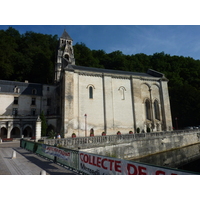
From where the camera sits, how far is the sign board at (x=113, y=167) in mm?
4580

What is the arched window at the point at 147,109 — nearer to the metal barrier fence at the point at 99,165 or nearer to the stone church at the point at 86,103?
the stone church at the point at 86,103

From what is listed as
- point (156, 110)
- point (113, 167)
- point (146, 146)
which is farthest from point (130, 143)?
point (156, 110)

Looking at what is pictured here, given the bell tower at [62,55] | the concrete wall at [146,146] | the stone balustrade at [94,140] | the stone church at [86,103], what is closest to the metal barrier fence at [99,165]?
the stone balustrade at [94,140]

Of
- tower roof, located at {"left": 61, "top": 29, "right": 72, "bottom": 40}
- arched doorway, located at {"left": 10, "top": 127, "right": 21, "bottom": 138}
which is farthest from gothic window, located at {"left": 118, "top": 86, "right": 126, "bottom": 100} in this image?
arched doorway, located at {"left": 10, "top": 127, "right": 21, "bottom": 138}

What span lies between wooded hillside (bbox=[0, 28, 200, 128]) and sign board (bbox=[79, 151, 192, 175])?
41.8m

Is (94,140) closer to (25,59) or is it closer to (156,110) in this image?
(156,110)

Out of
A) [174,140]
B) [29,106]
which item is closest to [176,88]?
[174,140]

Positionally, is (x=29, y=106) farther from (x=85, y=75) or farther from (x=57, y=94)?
(x=85, y=75)

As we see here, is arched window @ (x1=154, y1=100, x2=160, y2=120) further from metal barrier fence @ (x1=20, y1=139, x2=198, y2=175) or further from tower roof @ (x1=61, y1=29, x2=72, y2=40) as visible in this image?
metal barrier fence @ (x1=20, y1=139, x2=198, y2=175)

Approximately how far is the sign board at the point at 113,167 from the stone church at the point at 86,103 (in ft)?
58.9

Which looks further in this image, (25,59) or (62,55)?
(25,59)

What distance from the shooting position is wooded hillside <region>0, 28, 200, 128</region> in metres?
43.0

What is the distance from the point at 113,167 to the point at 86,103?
74.7ft

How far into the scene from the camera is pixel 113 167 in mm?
5996
